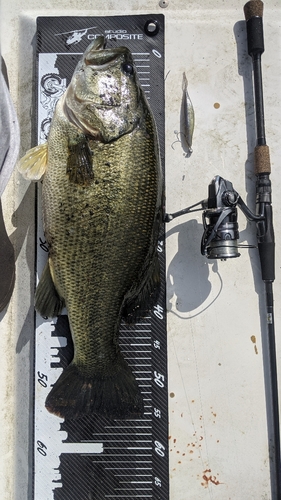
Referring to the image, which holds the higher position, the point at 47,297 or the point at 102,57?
the point at 102,57

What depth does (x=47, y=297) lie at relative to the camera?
1.85m

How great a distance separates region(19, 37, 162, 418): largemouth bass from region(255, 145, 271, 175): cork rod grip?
1.97ft

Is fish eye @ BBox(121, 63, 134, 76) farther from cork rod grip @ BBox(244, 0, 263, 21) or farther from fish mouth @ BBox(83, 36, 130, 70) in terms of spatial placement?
cork rod grip @ BBox(244, 0, 263, 21)

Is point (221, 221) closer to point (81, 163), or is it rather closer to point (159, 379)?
point (81, 163)

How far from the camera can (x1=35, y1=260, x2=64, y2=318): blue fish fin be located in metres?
1.84

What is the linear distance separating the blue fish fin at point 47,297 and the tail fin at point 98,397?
0.30 m

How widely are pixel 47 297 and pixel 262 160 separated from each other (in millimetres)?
1203

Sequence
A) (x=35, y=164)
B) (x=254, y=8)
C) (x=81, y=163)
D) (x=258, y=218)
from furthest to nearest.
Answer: (x=254, y=8) < (x=258, y=218) < (x=35, y=164) < (x=81, y=163)

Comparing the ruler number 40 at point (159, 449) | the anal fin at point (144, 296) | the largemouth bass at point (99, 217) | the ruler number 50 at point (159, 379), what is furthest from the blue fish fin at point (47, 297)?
the ruler number 40 at point (159, 449)

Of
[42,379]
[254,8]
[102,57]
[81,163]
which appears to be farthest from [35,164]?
[254,8]

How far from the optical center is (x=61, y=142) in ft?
5.58

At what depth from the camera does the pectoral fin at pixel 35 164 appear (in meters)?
1.75

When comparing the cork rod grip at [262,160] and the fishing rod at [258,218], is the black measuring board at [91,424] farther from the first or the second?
the cork rod grip at [262,160]

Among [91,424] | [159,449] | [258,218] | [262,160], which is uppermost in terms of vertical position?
[262,160]
